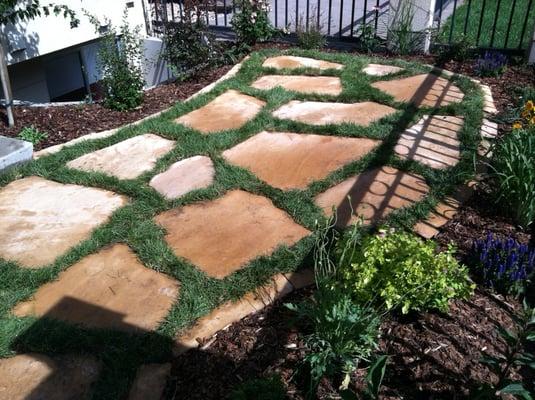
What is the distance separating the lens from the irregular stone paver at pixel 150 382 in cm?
219

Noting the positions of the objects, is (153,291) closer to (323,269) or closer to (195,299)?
(195,299)

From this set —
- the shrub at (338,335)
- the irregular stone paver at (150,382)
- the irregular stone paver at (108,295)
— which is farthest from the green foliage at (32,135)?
the shrub at (338,335)

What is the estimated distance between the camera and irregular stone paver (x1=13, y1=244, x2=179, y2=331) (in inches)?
101

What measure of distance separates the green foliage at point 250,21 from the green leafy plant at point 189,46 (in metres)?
0.60

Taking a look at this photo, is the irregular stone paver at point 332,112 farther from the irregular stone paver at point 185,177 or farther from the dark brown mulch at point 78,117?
the dark brown mulch at point 78,117

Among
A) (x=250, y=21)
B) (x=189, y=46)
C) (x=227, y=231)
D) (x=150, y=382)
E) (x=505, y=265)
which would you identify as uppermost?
(x=250, y=21)

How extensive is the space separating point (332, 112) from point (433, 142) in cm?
94

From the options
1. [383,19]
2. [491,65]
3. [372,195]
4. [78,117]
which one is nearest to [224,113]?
[78,117]

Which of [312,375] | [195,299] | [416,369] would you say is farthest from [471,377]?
[195,299]

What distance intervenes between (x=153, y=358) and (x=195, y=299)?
374mm

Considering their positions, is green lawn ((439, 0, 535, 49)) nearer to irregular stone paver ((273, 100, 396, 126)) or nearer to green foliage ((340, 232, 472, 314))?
irregular stone paver ((273, 100, 396, 126))

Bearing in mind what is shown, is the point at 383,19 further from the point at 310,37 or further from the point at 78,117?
the point at 78,117

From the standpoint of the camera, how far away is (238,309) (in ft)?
8.49

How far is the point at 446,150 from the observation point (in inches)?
152
